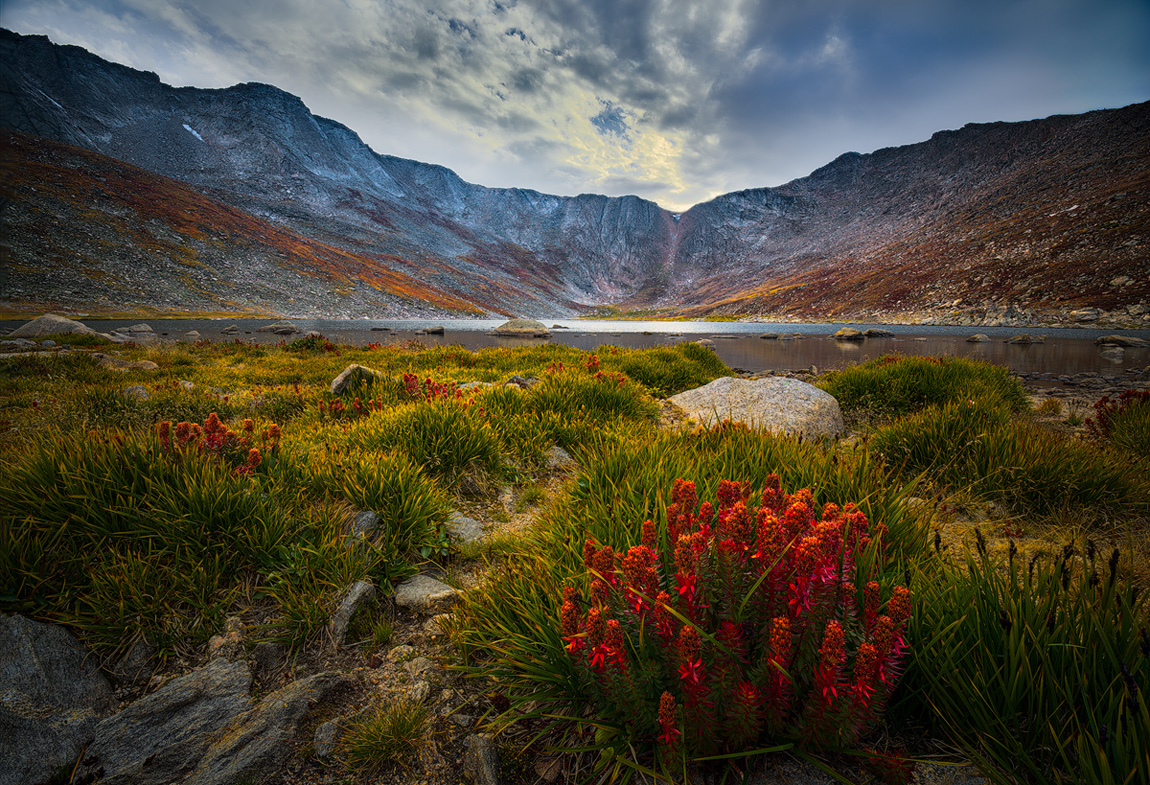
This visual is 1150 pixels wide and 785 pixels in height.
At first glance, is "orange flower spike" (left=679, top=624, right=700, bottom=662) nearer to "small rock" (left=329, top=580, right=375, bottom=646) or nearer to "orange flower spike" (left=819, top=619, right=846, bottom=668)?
"orange flower spike" (left=819, top=619, right=846, bottom=668)

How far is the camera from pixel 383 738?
6.05 ft

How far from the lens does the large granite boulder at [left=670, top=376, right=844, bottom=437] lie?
6.19 meters

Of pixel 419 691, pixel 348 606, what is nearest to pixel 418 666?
pixel 419 691

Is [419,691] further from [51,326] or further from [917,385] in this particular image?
[51,326]

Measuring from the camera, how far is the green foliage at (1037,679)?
1.24 m

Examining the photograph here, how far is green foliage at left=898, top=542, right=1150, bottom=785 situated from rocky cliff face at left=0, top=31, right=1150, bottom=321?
7347 millimetres

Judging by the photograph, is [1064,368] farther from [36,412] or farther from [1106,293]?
[1106,293]

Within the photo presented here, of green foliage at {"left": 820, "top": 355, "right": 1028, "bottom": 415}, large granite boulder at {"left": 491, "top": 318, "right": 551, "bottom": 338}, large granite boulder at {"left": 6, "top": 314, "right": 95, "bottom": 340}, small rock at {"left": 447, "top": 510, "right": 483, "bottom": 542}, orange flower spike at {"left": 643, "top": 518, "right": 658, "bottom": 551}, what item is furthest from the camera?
large granite boulder at {"left": 491, "top": 318, "right": 551, "bottom": 338}

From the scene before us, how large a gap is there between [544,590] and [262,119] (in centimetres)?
25713

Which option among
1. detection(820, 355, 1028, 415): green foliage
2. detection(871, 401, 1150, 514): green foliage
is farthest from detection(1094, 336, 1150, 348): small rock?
detection(871, 401, 1150, 514): green foliage

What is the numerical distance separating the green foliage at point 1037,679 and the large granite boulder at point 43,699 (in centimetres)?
356

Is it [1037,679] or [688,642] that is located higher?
[688,642]

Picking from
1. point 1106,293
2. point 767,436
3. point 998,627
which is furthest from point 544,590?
point 1106,293

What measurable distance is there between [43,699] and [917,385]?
1024cm
